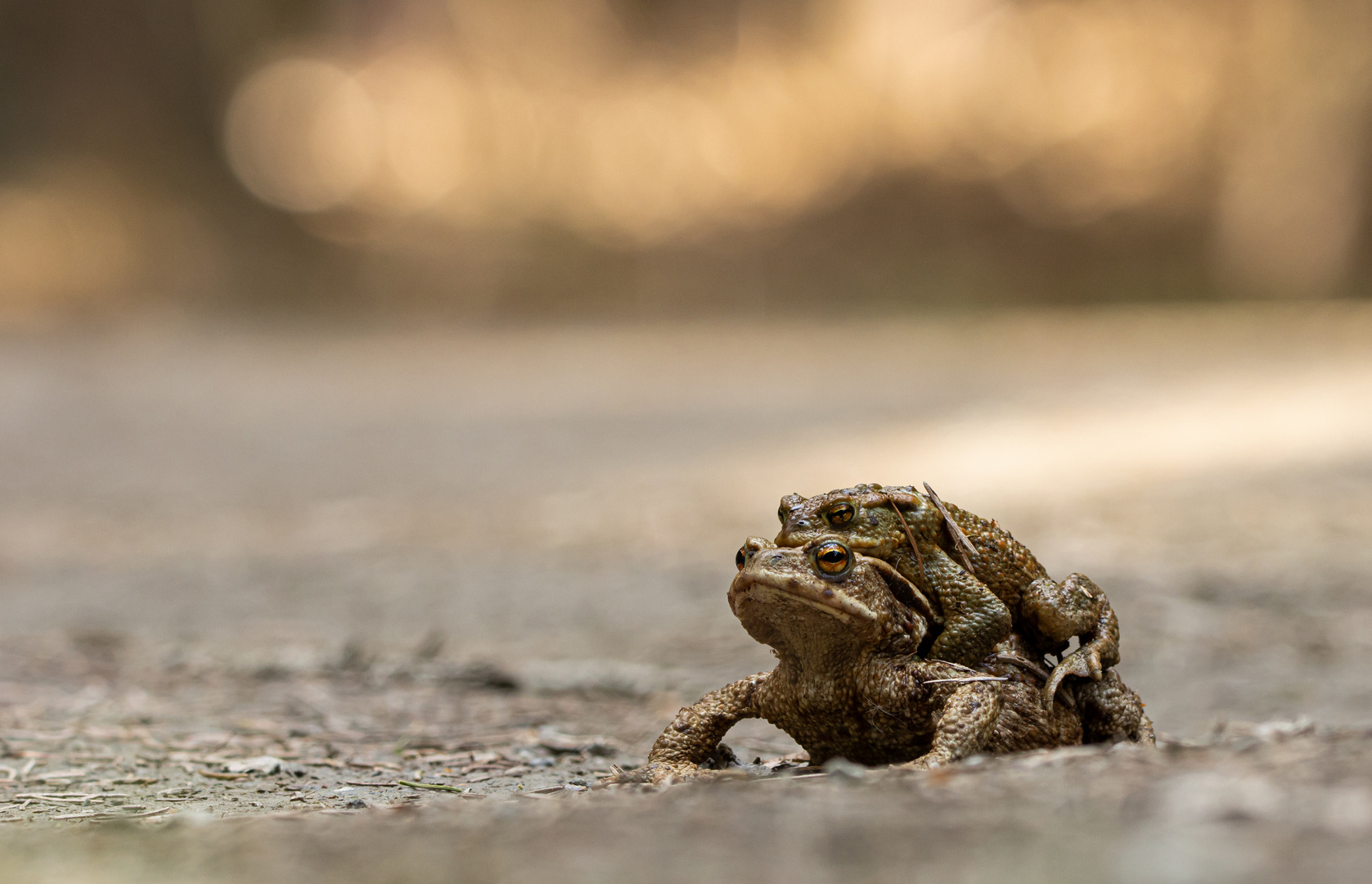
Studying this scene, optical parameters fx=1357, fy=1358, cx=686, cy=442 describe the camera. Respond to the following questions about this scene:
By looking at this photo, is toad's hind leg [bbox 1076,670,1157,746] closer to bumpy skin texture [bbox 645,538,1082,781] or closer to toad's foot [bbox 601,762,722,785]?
bumpy skin texture [bbox 645,538,1082,781]

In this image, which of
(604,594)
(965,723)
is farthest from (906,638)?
(604,594)

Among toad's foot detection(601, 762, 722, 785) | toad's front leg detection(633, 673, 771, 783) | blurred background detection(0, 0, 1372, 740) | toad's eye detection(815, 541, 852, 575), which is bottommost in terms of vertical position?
toad's foot detection(601, 762, 722, 785)

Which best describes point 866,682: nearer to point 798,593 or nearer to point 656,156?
point 798,593

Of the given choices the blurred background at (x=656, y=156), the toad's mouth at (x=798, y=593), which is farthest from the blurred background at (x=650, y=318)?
the toad's mouth at (x=798, y=593)

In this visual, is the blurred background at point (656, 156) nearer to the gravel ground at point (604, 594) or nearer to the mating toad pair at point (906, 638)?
the gravel ground at point (604, 594)

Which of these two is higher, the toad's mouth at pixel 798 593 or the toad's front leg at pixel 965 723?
the toad's mouth at pixel 798 593

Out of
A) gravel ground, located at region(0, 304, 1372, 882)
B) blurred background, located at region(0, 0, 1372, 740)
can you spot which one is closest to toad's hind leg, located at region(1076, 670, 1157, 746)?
gravel ground, located at region(0, 304, 1372, 882)

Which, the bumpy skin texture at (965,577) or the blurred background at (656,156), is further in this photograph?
the blurred background at (656,156)
